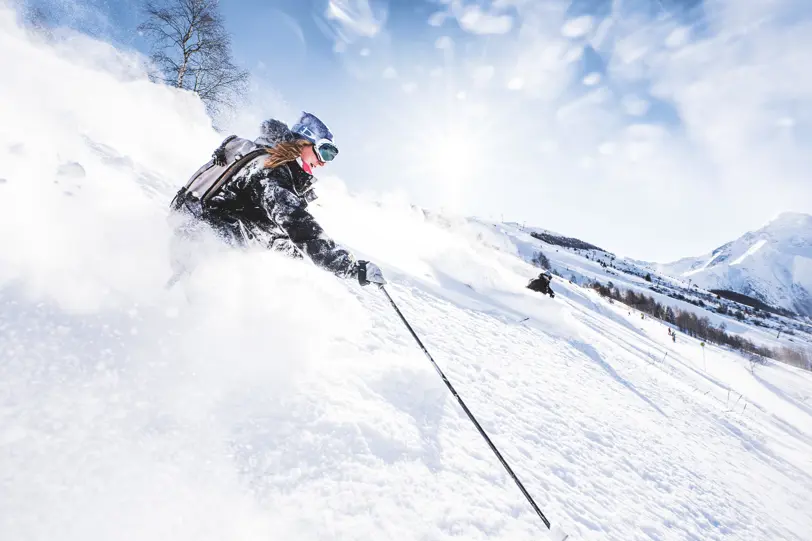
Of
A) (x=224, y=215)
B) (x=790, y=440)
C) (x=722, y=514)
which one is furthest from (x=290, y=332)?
(x=790, y=440)

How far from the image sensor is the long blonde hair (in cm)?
309

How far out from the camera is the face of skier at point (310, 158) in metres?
3.26

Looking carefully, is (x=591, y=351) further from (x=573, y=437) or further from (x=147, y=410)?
(x=147, y=410)

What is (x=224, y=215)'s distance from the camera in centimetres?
346

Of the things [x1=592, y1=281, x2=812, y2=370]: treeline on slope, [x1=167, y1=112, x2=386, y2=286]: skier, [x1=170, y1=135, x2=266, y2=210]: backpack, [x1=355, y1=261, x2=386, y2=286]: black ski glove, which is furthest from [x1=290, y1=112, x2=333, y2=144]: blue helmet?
[x1=592, y1=281, x2=812, y2=370]: treeline on slope

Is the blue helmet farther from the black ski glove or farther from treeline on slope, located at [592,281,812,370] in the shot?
treeline on slope, located at [592,281,812,370]

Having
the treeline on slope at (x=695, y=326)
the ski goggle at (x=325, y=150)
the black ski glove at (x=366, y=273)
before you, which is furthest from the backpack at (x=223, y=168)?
the treeline on slope at (x=695, y=326)

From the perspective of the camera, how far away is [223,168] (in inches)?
127

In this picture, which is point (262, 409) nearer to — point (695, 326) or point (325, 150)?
point (325, 150)

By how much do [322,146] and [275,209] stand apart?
30.2 inches

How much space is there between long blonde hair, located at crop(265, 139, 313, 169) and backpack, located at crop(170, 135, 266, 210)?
4.0 inches

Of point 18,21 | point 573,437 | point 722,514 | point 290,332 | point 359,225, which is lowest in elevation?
point 722,514

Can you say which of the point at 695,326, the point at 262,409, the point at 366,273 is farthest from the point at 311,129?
the point at 695,326

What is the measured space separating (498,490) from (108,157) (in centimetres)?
678
